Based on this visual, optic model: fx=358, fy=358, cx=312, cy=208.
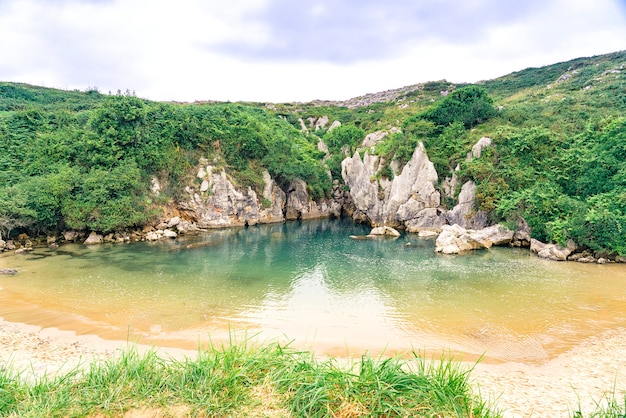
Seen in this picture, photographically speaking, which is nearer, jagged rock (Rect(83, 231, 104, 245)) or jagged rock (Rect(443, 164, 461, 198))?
jagged rock (Rect(83, 231, 104, 245))

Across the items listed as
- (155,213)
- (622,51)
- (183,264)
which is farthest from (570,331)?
(622,51)

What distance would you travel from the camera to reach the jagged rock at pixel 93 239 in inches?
1137

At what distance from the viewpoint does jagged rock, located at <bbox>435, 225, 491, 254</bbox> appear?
2580 centimetres

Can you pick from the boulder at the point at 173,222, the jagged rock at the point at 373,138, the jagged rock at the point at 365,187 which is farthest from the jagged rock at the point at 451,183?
the boulder at the point at 173,222

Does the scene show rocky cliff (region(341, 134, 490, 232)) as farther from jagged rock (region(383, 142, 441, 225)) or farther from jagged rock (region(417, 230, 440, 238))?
jagged rock (region(417, 230, 440, 238))

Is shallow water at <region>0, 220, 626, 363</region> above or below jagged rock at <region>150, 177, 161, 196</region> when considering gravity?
below

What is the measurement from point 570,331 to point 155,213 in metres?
31.8

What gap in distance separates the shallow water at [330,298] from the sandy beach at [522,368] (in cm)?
64

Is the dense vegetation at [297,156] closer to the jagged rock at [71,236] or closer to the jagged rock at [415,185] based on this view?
the jagged rock at [71,236]

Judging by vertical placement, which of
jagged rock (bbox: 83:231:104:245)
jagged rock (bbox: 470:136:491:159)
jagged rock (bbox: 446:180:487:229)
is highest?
jagged rock (bbox: 470:136:491:159)

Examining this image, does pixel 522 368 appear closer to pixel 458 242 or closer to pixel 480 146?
pixel 458 242

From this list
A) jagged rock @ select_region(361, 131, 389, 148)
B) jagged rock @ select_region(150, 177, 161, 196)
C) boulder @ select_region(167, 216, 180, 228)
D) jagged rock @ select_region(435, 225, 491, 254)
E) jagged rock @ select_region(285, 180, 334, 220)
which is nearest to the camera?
jagged rock @ select_region(435, 225, 491, 254)

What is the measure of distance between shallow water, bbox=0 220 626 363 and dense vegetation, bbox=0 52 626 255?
3.62 meters

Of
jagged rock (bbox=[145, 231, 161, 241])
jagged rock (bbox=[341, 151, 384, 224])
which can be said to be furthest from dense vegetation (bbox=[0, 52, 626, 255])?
jagged rock (bbox=[341, 151, 384, 224])
